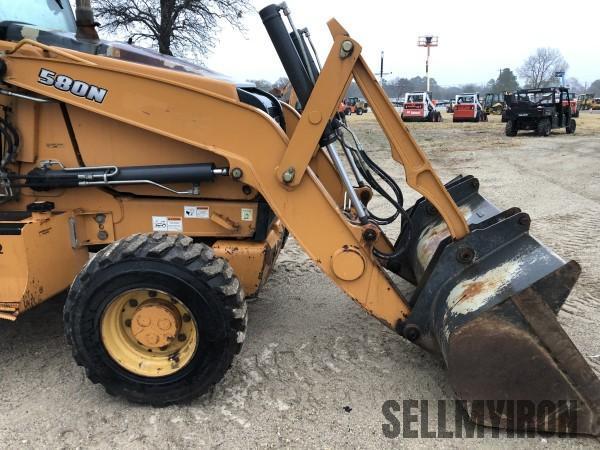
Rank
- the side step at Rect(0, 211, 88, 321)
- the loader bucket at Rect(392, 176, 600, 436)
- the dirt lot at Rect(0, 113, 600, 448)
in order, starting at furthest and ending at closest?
the side step at Rect(0, 211, 88, 321), the dirt lot at Rect(0, 113, 600, 448), the loader bucket at Rect(392, 176, 600, 436)

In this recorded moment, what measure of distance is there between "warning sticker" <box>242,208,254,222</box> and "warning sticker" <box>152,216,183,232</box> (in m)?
0.42

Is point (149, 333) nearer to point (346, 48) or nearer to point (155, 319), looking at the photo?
point (155, 319)

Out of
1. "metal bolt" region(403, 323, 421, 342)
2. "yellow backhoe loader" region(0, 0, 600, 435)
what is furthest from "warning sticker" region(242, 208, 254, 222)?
"metal bolt" region(403, 323, 421, 342)

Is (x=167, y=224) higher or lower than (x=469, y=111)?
lower

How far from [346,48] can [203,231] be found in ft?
4.99

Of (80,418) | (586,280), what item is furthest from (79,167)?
→ (586,280)

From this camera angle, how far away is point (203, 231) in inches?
143

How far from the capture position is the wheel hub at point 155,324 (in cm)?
304

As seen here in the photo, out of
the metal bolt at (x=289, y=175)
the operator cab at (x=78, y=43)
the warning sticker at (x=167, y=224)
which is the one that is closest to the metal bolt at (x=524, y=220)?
the metal bolt at (x=289, y=175)

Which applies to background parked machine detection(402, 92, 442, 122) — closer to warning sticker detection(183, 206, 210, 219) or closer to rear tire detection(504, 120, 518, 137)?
rear tire detection(504, 120, 518, 137)

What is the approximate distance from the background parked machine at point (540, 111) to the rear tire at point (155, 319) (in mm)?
20677

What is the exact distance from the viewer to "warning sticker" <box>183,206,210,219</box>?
3.57m

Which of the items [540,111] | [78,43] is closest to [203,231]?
[78,43]

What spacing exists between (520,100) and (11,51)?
2184cm
